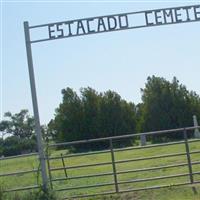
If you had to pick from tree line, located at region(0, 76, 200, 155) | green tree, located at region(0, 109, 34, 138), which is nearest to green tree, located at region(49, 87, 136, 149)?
tree line, located at region(0, 76, 200, 155)

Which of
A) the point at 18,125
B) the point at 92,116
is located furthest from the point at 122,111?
the point at 18,125

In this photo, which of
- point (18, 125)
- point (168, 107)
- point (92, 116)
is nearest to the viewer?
point (168, 107)

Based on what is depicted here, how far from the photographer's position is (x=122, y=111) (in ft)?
173

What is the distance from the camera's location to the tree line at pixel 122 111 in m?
51.1

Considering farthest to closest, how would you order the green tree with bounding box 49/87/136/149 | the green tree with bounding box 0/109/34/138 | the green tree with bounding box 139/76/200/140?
the green tree with bounding box 0/109/34/138, the green tree with bounding box 49/87/136/149, the green tree with bounding box 139/76/200/140

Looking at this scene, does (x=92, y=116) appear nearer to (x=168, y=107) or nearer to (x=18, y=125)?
(x=168, y=107)

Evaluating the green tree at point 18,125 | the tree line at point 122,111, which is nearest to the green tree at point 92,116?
the tree line at point 122,111

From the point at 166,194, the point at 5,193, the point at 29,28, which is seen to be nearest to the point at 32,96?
the point at 29,28

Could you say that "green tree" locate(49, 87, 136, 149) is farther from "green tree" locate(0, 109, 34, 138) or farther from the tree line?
"green tree" locate(0, 109, 34, 138)

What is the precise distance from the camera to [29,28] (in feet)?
45.9

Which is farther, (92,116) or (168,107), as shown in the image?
(92,116)

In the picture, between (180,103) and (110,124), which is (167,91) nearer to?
(180,103)

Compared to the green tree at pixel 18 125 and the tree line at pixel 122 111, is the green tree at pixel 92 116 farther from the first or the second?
the green tree at pixel 18 125

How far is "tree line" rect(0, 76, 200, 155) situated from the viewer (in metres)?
51.1
